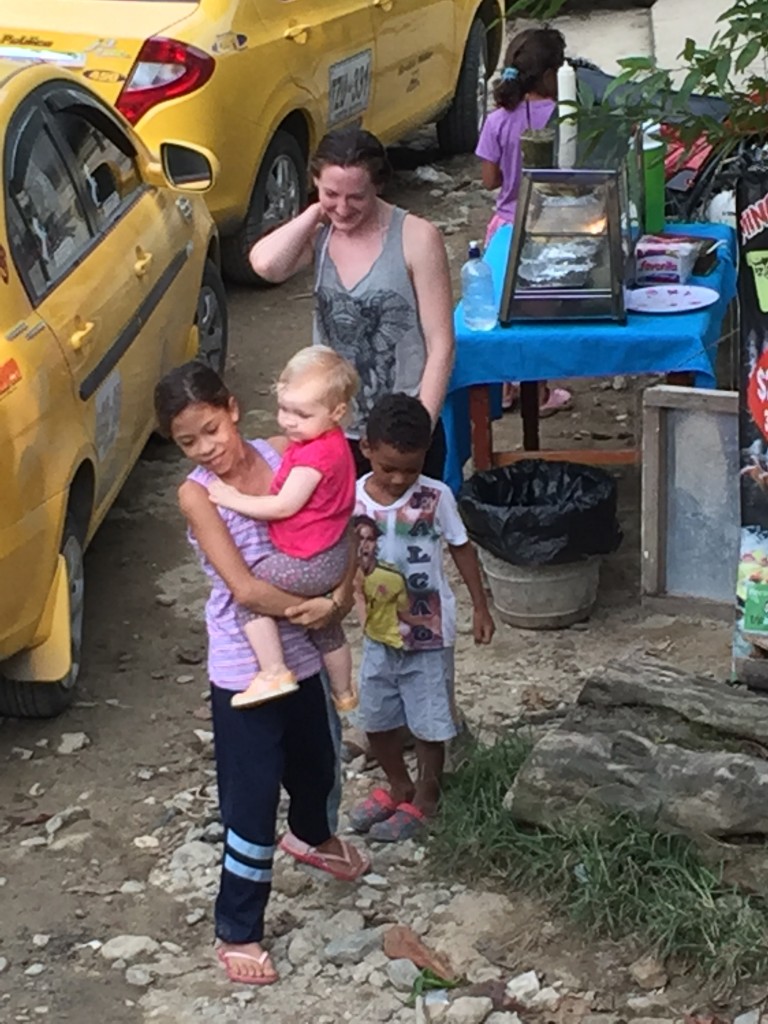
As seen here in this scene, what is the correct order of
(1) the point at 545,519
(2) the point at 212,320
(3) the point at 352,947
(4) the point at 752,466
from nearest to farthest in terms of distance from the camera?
(3) the point at 352,947 → (4) the point at 752,466 → (1) the point at 545,519 → (2) the point at 212,320

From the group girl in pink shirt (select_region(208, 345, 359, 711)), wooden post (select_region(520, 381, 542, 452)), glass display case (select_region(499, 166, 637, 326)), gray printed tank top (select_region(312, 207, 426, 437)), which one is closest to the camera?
girl in pink shirt (select_region(208, 345, 359, 711))

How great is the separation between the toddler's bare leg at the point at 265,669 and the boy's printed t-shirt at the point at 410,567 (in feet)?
1.97

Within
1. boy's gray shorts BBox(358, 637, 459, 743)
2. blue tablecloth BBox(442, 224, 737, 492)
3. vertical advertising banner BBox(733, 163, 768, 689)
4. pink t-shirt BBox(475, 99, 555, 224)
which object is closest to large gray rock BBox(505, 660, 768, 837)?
boy's gray shorts BBox(358, 637, 459, 743)

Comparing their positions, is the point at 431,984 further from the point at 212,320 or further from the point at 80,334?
the point at 212,320

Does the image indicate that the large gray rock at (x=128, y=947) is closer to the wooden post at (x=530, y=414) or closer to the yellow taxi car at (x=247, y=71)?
the wooden post at (x=530, y=414)

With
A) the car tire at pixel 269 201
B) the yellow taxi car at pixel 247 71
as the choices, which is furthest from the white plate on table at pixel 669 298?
the car tire at pixel 269 201

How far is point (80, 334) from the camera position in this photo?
17.9 ft

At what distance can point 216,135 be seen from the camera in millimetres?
8531

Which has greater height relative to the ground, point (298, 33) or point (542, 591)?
point (298, 33)

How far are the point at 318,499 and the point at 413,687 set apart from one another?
87cm

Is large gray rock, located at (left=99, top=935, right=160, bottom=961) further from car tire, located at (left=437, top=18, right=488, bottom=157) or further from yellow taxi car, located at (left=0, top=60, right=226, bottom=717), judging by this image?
car tire, located at (left=437, top=18, right=488, bottom=157)

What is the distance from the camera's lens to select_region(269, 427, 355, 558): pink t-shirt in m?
3.85

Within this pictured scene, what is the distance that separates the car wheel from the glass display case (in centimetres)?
182

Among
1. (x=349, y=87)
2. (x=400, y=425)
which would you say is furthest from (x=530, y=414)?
(x=349, y=87)
